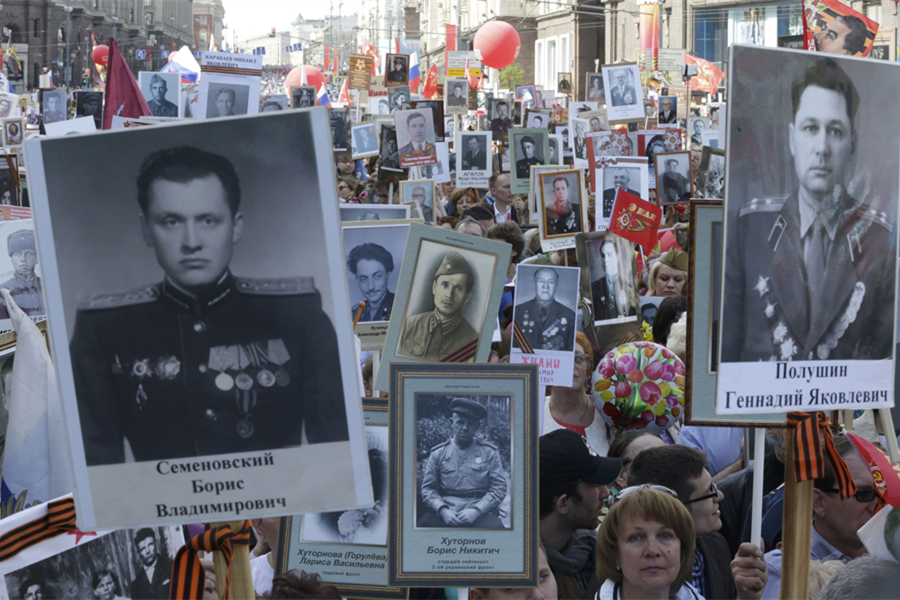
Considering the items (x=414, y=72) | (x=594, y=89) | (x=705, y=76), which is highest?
(x=414, y=72)

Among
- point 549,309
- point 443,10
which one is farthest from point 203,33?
point 549,309

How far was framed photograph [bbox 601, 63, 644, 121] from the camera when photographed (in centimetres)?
1377

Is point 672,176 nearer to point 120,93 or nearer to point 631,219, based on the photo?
point 631,219

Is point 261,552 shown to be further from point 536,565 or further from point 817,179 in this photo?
point 817,179

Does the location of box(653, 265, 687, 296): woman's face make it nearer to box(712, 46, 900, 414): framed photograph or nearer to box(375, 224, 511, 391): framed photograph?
box(375, 224, 511, 391): framed photograph

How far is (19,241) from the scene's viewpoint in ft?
13.1

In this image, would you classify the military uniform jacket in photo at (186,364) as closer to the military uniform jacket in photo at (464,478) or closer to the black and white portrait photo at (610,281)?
the military uniform jacket in photo at (464,478)

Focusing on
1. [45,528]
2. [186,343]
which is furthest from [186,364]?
[45,528]

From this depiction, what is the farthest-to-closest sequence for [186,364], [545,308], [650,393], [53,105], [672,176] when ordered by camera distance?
1. [53,105]
2. [672,176]
3. [545,308]
4. [650,393]
5. [186,364]

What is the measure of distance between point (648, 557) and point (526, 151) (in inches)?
350

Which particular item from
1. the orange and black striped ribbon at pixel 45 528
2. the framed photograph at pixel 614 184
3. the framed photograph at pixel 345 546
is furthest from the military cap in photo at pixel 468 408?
the framed photograph at pixel 614 184

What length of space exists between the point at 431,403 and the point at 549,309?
203 cm

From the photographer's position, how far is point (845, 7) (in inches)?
162

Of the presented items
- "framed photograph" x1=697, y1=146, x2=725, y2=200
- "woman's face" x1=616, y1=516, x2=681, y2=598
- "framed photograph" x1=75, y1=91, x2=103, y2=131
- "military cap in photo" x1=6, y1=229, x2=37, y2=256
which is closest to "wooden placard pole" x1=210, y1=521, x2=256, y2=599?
"woman's face" x1=616, y1=516, x2=681, y2=598
